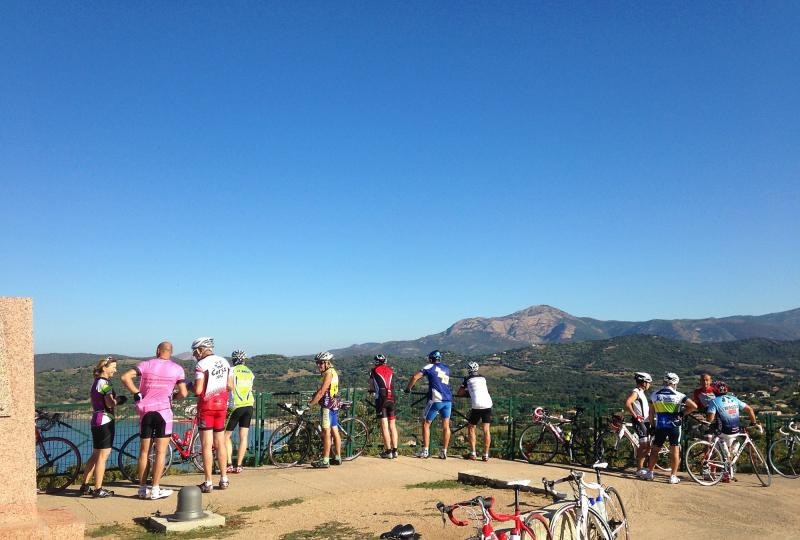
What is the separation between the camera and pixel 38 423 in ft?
27.7

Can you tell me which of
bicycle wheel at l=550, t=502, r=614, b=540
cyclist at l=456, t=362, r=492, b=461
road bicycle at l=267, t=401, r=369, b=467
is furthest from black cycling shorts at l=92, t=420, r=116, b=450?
cyclist at l=456, t=362, r=492, b=461

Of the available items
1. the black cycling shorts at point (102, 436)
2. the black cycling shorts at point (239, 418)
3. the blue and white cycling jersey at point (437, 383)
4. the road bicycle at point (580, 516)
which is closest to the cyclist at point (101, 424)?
the black cycling shorts at point (102, 436)

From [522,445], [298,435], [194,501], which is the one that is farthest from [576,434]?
[194,501]

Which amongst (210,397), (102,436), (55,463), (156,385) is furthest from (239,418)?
(55,463)

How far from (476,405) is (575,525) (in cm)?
568

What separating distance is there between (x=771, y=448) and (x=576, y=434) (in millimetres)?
3111

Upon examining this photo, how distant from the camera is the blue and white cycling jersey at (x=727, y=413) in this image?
10.0 m

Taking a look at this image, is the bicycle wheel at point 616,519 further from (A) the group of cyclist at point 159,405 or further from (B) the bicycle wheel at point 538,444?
(B) the bicycle wheel at point 538,444

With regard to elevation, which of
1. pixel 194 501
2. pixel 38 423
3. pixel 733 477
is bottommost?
pixel 733 477

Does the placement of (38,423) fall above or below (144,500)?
above

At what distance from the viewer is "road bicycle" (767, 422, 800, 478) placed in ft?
35.3

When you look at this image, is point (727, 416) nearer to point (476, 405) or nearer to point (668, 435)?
point (668, 435)

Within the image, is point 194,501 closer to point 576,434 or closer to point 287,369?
point 576,434

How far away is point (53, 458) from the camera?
27.6 feet
